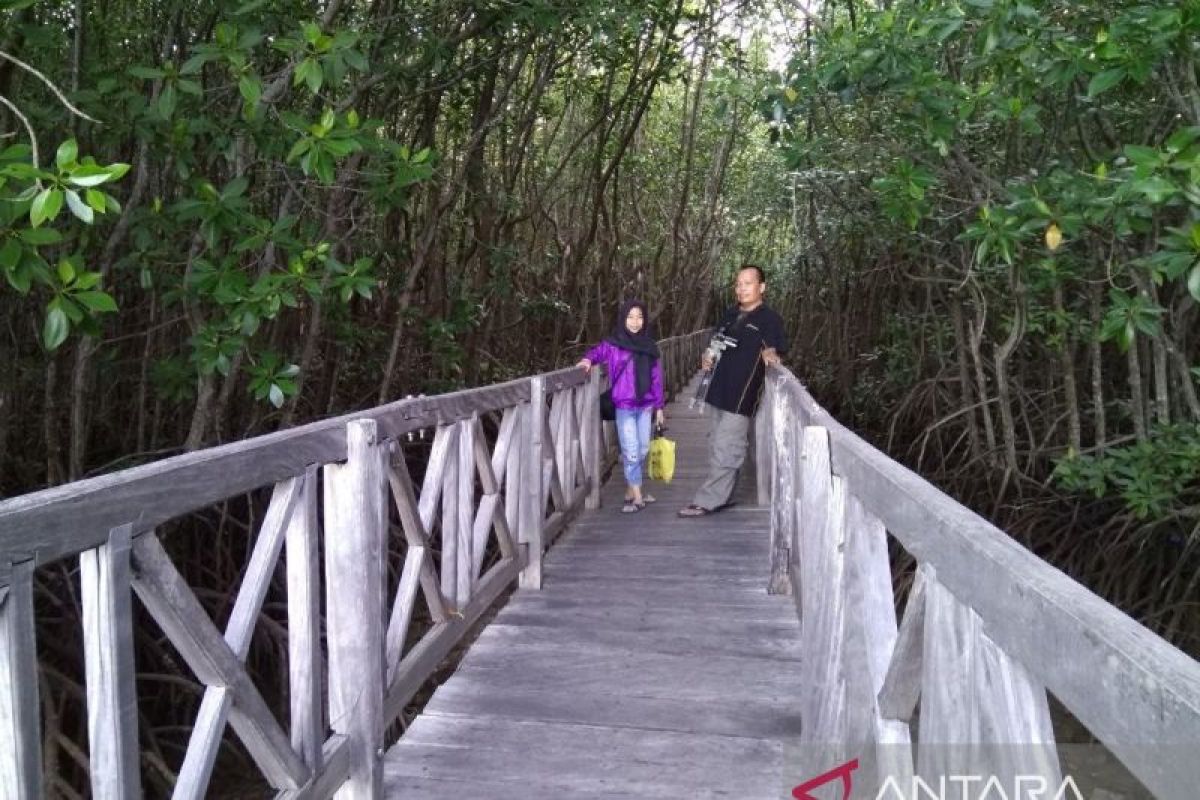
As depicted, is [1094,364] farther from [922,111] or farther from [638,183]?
[638,183]

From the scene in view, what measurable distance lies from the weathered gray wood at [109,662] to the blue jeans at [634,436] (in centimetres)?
449

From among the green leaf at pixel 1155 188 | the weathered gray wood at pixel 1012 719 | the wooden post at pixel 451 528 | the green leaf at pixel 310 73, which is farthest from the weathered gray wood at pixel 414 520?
the green leaf at pixel 1155 188

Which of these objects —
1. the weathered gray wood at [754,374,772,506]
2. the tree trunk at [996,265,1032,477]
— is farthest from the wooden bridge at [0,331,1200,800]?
the tree trunk at [996,265,1032,477]

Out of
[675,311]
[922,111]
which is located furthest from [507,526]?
[675,311]

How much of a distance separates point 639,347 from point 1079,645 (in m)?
4.82

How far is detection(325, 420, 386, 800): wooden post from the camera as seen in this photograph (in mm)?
2207

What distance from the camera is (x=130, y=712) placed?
4.57 ft

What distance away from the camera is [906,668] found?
4.68 ft

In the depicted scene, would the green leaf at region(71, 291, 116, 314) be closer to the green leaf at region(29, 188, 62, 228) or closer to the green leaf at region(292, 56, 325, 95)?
the green leaf at region(29, 188, 62, 228)

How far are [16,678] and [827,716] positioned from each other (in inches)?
60.7

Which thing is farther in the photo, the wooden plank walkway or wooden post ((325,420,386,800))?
the wooden plank walkway

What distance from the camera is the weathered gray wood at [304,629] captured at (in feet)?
6.46

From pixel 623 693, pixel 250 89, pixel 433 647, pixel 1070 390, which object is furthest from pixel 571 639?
pixel 1070 390

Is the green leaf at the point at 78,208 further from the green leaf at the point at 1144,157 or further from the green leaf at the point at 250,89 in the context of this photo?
the green leaf at the point at 1144,157
